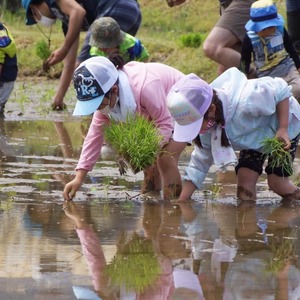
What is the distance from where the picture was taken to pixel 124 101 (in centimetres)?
589

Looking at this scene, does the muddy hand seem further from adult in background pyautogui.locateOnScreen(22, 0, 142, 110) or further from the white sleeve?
adult in background pyautogui.locateOnScreen(22, 0, 142, 110)

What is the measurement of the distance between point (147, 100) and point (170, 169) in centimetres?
44

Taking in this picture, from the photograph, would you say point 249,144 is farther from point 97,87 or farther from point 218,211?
point 97,87

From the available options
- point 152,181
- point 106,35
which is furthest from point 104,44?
point 152,181

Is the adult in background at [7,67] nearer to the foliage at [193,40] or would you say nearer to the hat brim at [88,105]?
the foliage at [193,40]

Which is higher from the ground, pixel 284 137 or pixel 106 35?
pixel 284 137

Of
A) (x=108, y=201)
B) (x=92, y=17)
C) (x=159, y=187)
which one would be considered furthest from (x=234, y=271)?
(x=92, y=17)

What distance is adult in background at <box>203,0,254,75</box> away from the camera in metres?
9.29

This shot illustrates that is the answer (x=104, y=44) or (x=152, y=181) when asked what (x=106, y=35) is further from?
(x=152, y=181)

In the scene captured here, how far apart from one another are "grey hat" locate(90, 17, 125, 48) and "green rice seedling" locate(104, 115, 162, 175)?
2574mm

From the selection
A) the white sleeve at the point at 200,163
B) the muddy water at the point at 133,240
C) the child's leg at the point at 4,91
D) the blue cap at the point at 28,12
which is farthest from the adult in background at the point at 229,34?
the white sleeve at the point at 200,163

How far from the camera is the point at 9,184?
6363 mm

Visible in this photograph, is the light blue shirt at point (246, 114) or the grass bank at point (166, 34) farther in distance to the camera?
the grass bank at point (166, 34)

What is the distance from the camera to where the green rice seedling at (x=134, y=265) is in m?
4.02
